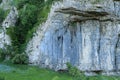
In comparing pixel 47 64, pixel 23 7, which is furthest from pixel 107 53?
pixel 23 7

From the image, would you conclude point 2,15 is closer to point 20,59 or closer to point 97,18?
point 20,59

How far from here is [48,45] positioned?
46.2 m

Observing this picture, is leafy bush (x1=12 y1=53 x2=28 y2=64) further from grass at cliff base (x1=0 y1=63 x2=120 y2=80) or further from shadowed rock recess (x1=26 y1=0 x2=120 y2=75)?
shadowed rock recess (x1=26 y1=0 x2=120 y2=75)

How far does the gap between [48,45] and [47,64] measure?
2.39m

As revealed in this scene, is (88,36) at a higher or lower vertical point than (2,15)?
lower

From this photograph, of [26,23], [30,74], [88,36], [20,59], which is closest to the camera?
[30,74]

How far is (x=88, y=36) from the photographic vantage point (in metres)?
42.0

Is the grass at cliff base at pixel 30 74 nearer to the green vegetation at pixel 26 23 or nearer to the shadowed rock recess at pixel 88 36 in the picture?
the shadowed rock recess at pixel 88 36

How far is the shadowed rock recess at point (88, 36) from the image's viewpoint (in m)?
40.8

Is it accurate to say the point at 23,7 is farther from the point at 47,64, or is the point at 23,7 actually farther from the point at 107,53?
the point at 107,53

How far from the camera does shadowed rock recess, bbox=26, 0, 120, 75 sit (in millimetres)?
40750

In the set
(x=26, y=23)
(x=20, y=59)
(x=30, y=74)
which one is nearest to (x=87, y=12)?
(x=30, y=74)

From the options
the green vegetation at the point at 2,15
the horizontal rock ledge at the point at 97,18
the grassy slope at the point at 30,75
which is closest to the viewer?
the grassy slope at the point at 30,75

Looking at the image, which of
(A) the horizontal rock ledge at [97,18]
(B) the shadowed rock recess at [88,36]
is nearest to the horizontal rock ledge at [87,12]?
(B) the shadowed rock recess at [88,36]
